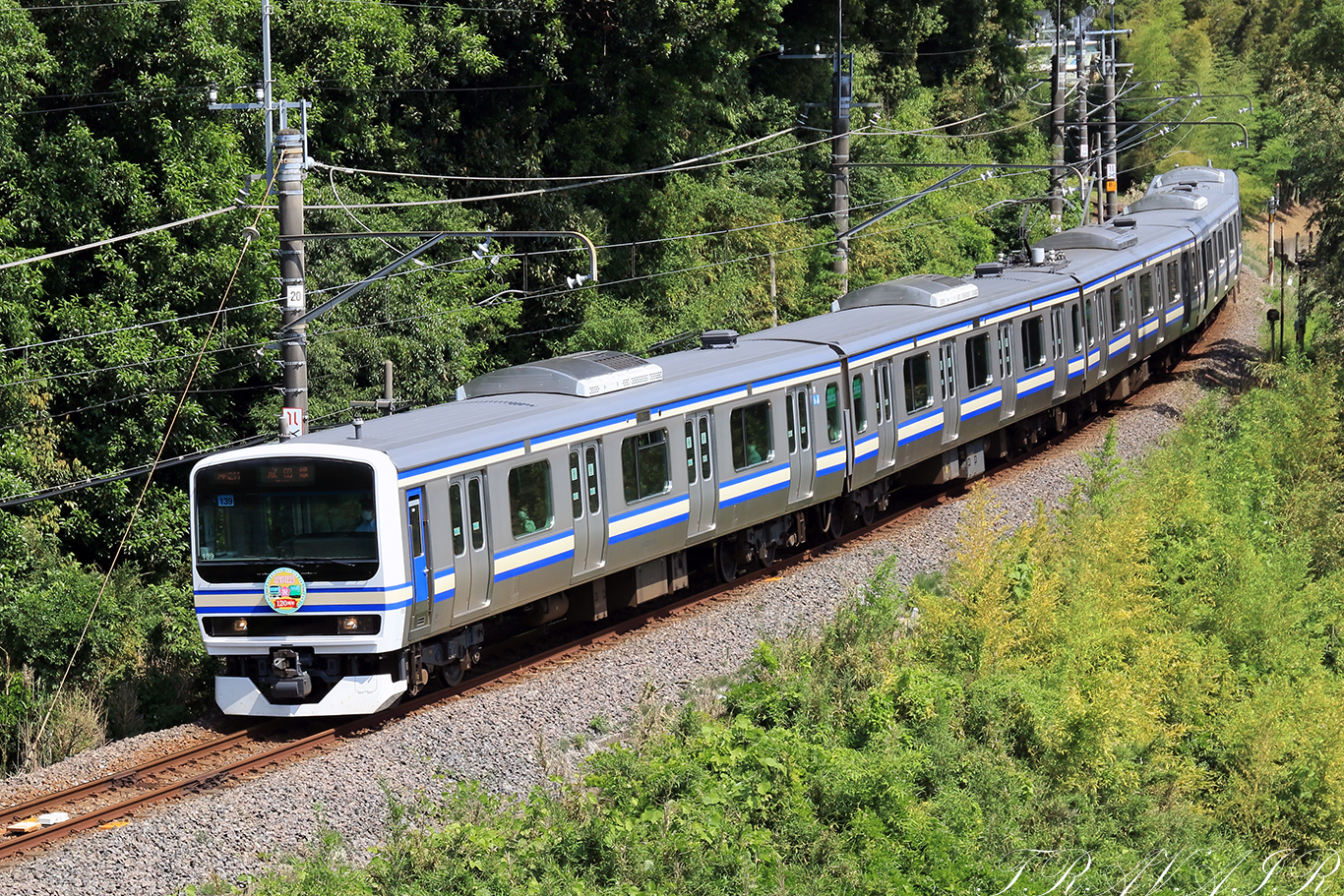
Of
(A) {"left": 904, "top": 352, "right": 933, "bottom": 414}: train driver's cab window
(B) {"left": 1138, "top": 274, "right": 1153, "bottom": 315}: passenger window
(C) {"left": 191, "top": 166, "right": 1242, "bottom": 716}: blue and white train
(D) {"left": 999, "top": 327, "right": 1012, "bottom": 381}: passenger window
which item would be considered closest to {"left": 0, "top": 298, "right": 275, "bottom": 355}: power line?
(C) {"left": 191, "top": 166, "right": 1242, "bottom": 716}: blue and white train

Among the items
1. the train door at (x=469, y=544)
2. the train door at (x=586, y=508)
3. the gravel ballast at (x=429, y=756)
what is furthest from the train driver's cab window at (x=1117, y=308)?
the train door at (x=469, y=544)

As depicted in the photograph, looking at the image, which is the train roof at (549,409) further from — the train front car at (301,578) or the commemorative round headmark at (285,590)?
the commemorative round headmark at (285,590)

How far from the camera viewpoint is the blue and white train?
12.7 meters

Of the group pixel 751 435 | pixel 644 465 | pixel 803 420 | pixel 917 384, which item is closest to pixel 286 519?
pixel 644 465

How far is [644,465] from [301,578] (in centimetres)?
400

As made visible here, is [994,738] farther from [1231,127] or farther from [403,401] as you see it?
[1231,127]

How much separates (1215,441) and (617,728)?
15.5m

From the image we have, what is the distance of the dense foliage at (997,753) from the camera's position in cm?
1053

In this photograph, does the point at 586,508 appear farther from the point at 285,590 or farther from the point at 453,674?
the point at 285,590

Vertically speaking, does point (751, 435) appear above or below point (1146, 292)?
below

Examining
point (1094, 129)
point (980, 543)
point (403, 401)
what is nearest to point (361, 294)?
point (403, 401)

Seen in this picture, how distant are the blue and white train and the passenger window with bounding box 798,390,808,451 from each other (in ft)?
0.10

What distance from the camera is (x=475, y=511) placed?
44.2 feet

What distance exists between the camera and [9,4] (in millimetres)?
17812
